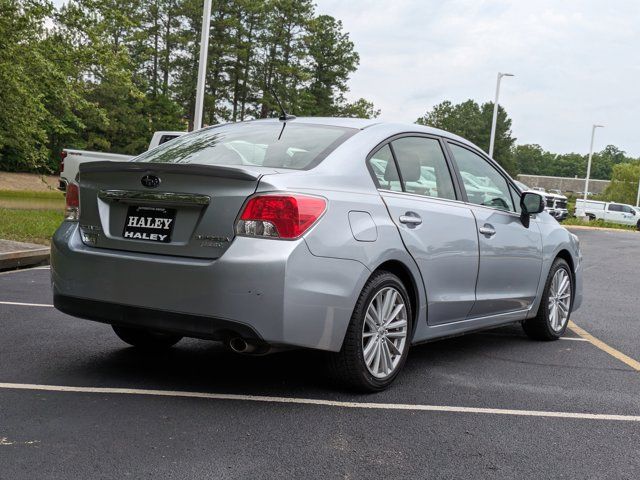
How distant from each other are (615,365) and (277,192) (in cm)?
338

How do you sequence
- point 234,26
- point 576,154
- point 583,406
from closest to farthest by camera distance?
point 583,406 → point 234,26 → point 576,154

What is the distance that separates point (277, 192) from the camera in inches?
168

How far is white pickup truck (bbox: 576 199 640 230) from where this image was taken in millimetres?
59844

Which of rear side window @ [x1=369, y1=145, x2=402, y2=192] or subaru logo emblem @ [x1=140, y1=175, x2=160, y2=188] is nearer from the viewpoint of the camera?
subaru logo emblem @ [x1=140, y1=175, x2=160, y2=188]

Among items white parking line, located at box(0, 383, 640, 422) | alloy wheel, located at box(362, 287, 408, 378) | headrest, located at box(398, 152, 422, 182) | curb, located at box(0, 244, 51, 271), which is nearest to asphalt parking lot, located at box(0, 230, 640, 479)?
white parking line, located at box(0, 383, 640, 422)

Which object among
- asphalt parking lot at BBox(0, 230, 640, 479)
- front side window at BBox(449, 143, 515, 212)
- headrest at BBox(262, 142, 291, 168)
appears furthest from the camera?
Answer: front side window at BBox(449, 143, 515, 212)

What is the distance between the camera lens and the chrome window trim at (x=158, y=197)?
171 inches

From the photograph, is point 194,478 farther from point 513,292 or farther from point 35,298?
point 35,298

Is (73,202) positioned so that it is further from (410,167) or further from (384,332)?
(410,167)

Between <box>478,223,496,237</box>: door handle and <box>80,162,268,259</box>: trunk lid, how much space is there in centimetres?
201

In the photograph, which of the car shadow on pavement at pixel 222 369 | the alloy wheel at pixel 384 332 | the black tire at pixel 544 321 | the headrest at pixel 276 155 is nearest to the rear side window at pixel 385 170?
the headrest at pixel 276 155

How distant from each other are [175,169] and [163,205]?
211 mm

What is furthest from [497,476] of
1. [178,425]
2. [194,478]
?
[178,425]

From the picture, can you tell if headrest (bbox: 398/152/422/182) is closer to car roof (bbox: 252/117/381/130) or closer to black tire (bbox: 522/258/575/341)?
car roof (bbox: 252/117/381/130)
